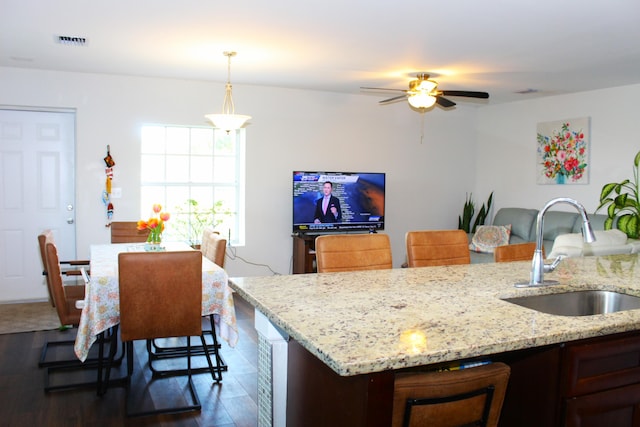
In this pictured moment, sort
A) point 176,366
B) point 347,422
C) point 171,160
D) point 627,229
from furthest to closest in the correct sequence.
A: point 171,160, point 627,229, point 176,366, point 347,422

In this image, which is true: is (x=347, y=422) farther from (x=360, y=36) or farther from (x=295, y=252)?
(x=295, y=252)

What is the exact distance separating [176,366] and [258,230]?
276 cm

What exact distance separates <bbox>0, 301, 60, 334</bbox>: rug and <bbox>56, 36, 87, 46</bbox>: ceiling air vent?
241 centimetres

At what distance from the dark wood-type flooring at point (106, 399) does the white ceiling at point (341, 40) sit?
7.77ft

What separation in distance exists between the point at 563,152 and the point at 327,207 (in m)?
2.84

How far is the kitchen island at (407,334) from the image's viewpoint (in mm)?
1344

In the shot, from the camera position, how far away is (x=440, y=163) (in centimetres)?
745

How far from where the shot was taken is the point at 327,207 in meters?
6.51

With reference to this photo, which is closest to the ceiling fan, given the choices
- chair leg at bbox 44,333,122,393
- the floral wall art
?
the floral wall art

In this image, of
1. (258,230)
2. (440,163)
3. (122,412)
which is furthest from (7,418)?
(440,163)

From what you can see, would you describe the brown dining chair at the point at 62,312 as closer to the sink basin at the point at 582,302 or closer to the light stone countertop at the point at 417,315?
the light stone countertop at the point at 417,315

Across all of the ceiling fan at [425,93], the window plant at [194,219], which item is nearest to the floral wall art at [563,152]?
the ceiling fan at [425,93]

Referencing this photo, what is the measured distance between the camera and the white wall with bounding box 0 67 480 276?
5.68 meters

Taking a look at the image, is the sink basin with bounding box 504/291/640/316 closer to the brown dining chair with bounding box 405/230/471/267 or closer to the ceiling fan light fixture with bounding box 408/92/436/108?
the brown dining chair with bounding box 405/230/471/267
